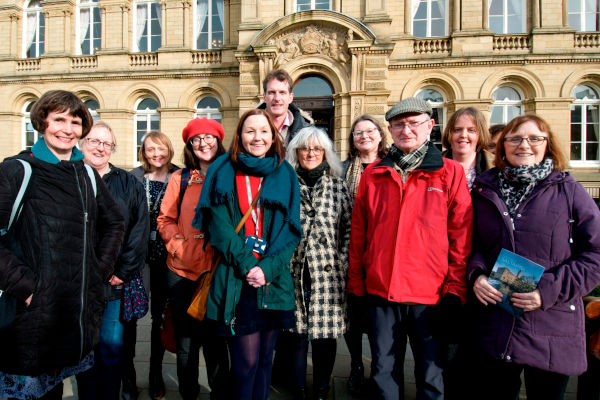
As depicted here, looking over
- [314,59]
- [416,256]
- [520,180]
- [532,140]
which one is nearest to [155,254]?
[416,256]

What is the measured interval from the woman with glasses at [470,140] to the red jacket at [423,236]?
2.64 feet

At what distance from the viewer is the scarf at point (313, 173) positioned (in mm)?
2912

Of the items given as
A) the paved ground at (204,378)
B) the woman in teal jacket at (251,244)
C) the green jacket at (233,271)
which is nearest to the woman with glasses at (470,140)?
the woman in teal jacket at (251,244)

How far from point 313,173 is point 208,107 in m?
12.5

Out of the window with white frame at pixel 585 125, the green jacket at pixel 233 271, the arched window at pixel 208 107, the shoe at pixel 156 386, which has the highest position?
the arched window at pixel 208 107

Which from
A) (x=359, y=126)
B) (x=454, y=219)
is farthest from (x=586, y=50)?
(x=454, y=219)

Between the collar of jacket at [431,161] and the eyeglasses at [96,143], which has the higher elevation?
the eyeglasses at [96,143]

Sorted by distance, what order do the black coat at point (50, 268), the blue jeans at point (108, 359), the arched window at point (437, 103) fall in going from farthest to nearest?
1. the arched window at point (437, 103)
2. the blue jeans at point (108, 359)
3. the black coat at point (50, 268)

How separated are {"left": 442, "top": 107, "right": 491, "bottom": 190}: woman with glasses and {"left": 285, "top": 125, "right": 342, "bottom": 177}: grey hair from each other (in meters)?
1.12

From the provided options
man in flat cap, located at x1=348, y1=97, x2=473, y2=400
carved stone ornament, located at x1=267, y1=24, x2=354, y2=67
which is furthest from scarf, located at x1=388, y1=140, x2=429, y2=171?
carved stone ornament, located at x1=267, y1=24, x2=354, y2=67

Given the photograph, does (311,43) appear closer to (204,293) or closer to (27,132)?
(204,293)

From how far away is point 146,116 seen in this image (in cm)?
1466

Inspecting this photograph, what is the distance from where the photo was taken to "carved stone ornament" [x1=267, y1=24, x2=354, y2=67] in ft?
37.4

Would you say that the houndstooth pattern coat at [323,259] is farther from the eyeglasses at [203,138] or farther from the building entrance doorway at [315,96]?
the building entrance doorway at [315,96]
